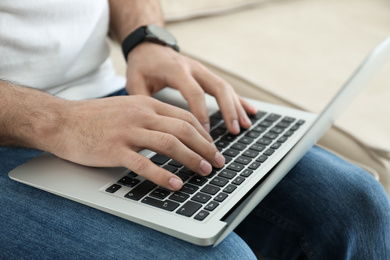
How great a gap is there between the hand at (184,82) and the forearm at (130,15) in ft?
0.31

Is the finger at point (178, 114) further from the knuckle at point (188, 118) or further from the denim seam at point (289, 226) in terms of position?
the denim seam at point (289, 226)

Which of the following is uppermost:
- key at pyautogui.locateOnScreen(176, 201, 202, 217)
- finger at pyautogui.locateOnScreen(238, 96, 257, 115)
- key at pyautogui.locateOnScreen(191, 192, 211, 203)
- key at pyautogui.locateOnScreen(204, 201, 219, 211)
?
finger at pyautogui.locateOnScreen(238, 96, 257, 115)

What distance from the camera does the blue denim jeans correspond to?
2.08 ft

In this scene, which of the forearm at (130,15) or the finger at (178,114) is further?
the forearm at (130,15)

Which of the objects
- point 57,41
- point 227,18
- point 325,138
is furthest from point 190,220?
point 227,18

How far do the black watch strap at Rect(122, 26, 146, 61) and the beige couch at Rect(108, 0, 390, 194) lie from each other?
33cm

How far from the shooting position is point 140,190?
66cm

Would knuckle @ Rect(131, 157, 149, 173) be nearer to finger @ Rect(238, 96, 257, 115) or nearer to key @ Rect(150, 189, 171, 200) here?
key @ Rect(150, 189, 171, 200)

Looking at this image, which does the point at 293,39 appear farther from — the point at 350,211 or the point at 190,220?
the point at 190,220

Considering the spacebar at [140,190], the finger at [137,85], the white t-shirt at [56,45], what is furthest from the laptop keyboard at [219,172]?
the white t-shirt at [56,45]

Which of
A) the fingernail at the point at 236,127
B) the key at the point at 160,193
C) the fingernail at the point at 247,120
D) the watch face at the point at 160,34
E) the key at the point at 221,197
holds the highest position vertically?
the fingernail at the point at 247,120

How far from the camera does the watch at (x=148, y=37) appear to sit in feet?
3.22

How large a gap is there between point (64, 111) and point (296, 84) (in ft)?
2.22

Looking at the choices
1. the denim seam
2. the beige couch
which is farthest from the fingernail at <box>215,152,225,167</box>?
the beige couch
